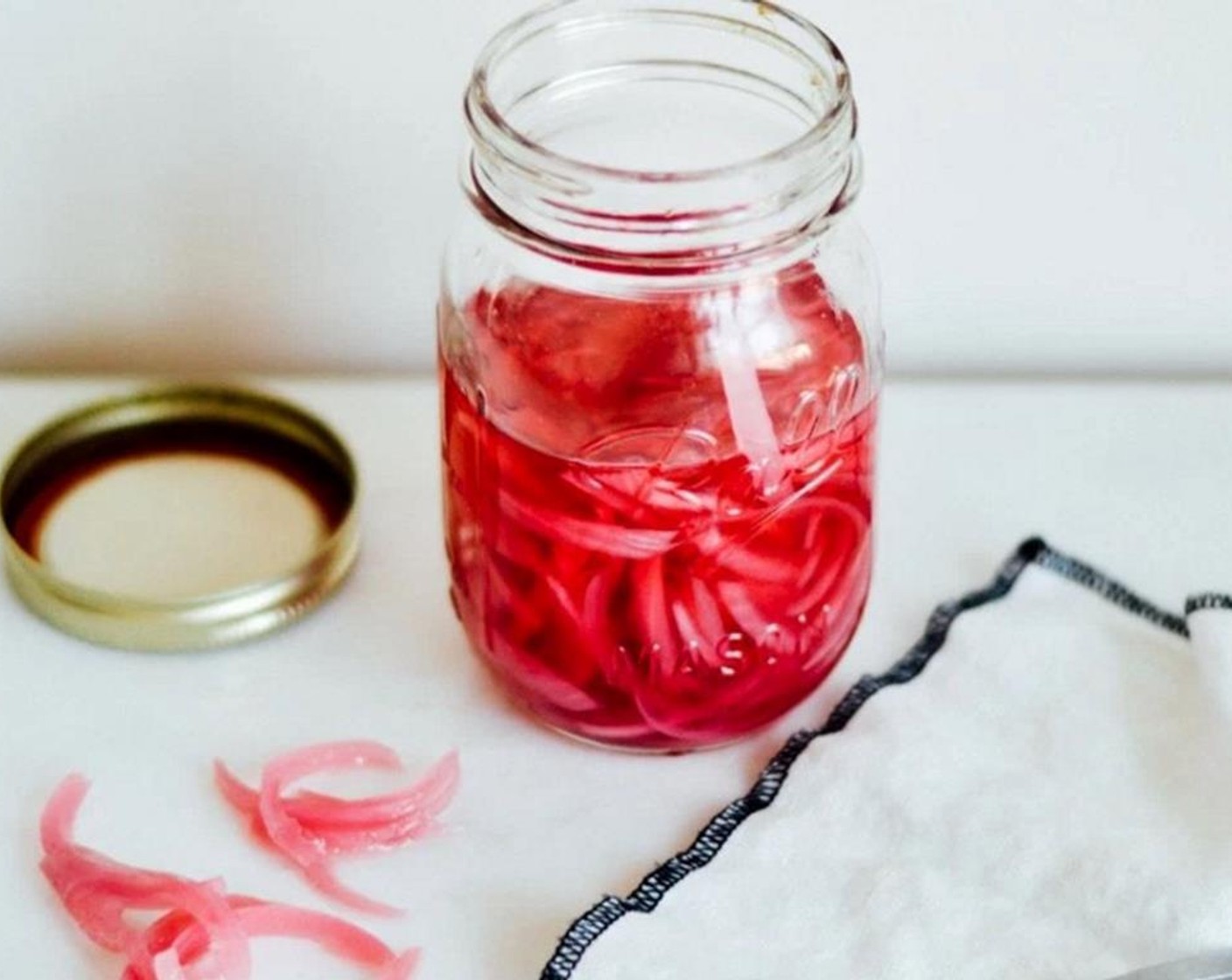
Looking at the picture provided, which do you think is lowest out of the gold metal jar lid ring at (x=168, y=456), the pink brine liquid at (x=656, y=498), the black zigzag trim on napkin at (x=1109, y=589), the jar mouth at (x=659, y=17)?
the black zigzag trim on napkin at (x=1109, y=589)

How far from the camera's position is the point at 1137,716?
2.54ft

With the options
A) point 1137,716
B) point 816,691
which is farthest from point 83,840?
point 1137,716

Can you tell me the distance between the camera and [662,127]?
820 mm

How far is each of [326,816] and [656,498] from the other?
0.17 meters

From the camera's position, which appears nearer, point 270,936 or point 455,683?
point 270,936

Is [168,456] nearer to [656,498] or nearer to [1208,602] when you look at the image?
[656,498]

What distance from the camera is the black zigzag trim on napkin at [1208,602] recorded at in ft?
2.59

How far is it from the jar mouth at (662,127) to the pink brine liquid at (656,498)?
4 cm

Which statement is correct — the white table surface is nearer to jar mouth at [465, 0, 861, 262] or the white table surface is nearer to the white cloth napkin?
the white cloth napkin

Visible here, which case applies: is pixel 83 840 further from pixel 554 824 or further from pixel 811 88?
pixel 811 88

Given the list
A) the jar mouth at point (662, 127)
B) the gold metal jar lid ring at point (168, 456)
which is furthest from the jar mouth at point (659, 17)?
the gold metal jar lid ring at point (168, 456)

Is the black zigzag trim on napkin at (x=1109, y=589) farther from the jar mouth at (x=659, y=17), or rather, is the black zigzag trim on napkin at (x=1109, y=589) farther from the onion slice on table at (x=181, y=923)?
the onion slice on table at (x=181, y=923)

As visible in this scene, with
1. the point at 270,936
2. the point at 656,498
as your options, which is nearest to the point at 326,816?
the point at 270,936

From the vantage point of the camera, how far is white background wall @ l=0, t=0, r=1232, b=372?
0.87 metres
